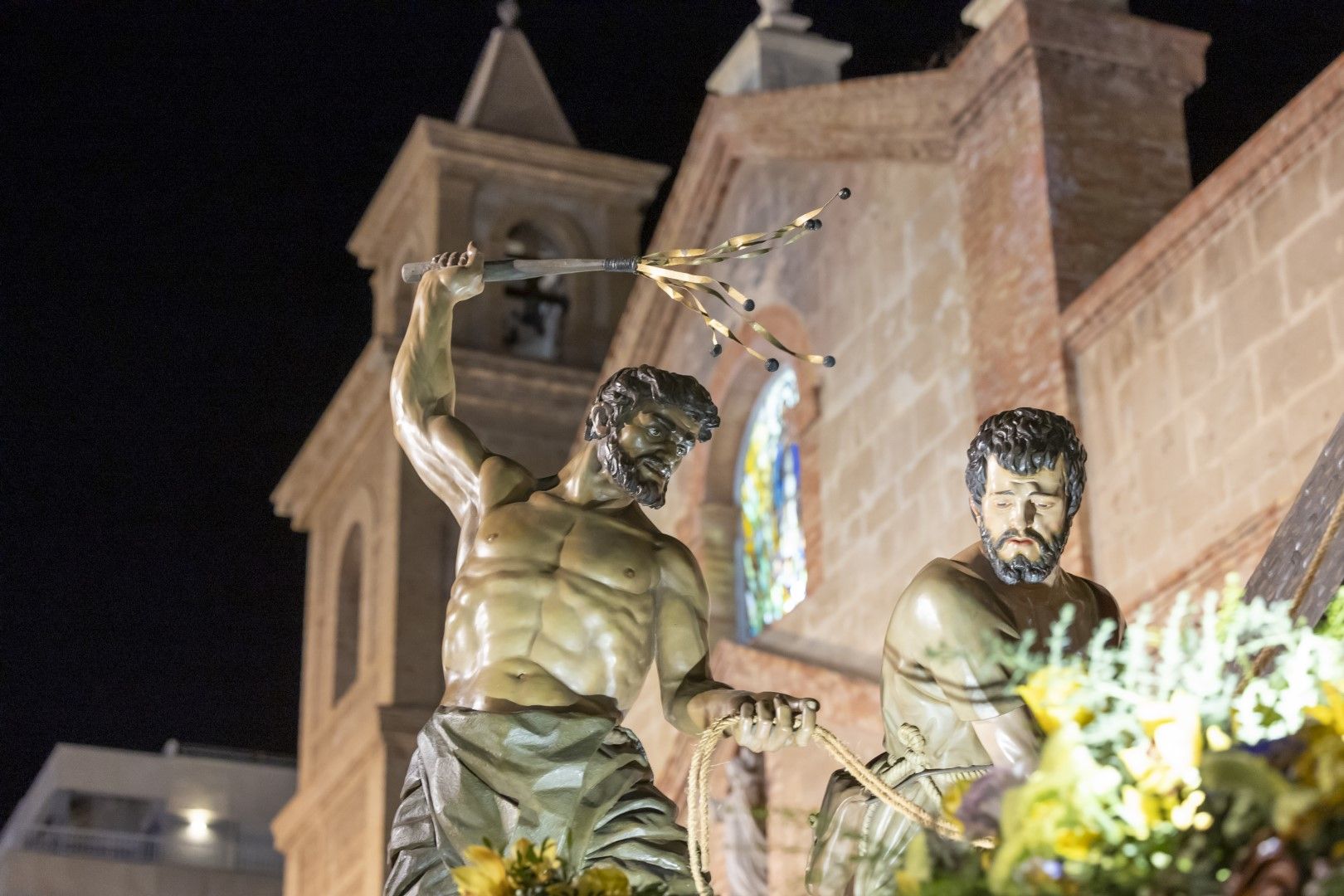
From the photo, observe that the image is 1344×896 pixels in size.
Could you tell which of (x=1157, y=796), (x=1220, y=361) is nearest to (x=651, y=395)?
(x=1157, y=796)

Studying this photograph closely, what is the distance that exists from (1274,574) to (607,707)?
155 cm

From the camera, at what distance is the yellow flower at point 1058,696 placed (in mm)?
3461

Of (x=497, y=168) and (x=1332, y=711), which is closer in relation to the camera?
(x=1332, y=711)

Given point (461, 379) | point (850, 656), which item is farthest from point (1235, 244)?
point (461, 379)

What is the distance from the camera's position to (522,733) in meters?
5.78

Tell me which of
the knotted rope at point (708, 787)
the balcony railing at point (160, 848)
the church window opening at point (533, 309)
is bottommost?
the knotted rope at point (708, 787)

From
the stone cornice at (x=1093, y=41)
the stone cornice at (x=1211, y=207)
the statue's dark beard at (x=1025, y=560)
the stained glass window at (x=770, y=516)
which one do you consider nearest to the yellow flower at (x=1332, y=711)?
the statue's dark beard at (x=1025, y=560)

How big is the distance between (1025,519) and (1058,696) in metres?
2.01

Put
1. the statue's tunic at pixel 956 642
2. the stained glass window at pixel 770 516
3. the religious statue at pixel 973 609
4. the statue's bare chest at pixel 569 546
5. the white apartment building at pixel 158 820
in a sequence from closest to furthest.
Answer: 1. the statue's tunic at pixel 956 642
2. the religious statue at pixel 973 609
3. the statue's bare chest at pixel 569 546
4. the stained glass window at pixel 770 516
5. the white apartment building at pixel 158 820

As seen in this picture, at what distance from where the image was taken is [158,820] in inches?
1377

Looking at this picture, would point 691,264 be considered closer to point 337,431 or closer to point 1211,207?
point 1211,207

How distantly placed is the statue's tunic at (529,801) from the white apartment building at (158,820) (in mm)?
28310

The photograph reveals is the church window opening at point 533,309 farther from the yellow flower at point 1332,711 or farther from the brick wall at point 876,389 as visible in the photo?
the yellow flower at point 1332,711

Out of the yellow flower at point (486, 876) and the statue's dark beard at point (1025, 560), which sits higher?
the statue's dark beard at point (1025, 560)
